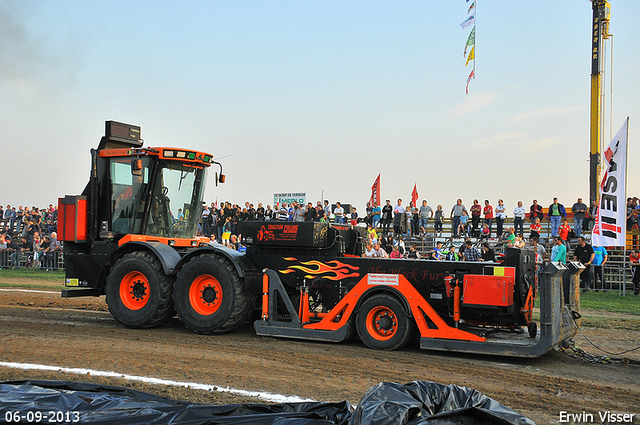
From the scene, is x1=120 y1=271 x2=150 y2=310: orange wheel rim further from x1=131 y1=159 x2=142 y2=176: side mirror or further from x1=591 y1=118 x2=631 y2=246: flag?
x1=591 y1=118 x2=631 y2=246: flag

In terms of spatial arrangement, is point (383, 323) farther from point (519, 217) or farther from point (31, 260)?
point (31, 260)

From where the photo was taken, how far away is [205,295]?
335 inches

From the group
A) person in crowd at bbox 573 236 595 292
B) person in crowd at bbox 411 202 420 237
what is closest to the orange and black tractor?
person in crowd at bbox 573 236 595 292

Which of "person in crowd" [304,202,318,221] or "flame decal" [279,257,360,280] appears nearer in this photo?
"flame decal" [279,257,360,280]

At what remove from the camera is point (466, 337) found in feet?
22.9

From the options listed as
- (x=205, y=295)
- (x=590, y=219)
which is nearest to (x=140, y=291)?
(x=205, y=295)

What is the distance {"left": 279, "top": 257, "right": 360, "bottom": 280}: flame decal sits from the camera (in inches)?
313

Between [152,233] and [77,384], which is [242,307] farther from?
[77,384]

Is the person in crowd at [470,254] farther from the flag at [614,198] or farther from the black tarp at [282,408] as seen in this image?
the black tarp at [282,408]

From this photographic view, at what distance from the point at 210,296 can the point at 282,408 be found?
4928 mm

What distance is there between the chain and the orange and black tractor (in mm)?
208

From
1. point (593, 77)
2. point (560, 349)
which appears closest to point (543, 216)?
point (593, 77)

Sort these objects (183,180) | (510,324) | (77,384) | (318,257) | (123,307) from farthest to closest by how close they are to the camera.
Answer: (183,180) < (123,307) < (318,257) < (510,324) < (77,384)

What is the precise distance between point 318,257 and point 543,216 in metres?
14.4
